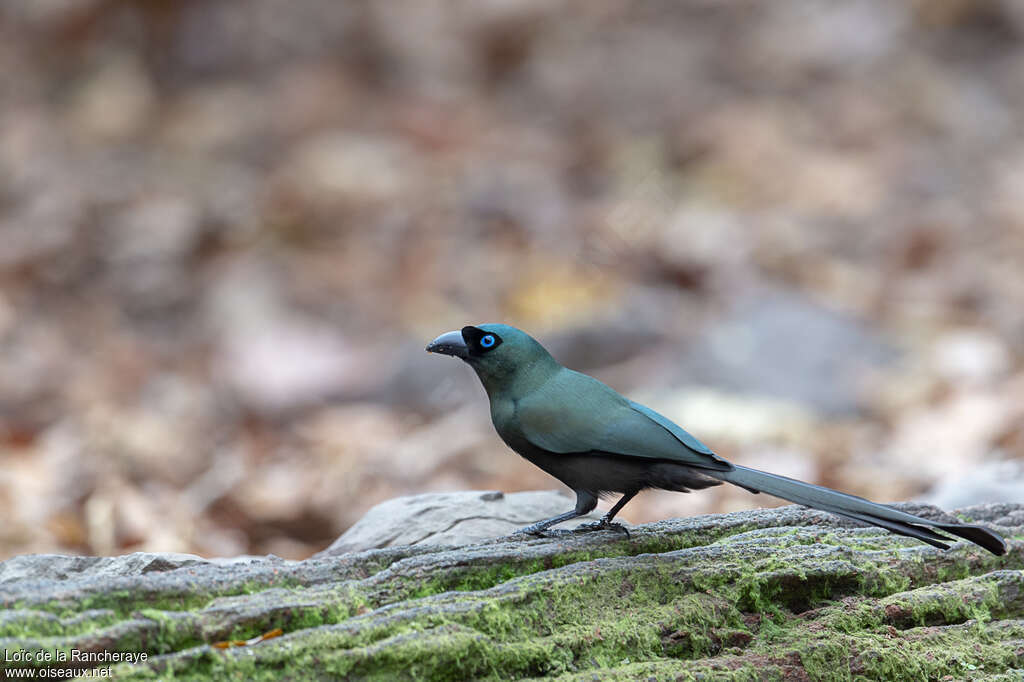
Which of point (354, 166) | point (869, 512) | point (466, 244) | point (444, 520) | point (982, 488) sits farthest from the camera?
point (354, 166)

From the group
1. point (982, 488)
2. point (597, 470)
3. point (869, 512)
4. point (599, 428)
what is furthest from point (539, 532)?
point (982, 488)

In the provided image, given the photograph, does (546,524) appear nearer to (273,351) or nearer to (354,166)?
(273,351)

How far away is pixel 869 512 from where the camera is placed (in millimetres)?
2521

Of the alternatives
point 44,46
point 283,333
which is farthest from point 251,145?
point 283,333

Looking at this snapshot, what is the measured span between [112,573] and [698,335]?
4.89 metres

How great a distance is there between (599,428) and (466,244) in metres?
5.94

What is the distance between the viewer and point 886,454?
5641 millimetres

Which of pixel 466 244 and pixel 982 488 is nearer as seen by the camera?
pixel 982 488

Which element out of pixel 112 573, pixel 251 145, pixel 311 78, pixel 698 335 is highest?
pixel 311 78

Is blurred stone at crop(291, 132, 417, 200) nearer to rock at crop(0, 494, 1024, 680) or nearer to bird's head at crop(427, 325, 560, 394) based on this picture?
bird's head at crop(427, 325, 560, 394)

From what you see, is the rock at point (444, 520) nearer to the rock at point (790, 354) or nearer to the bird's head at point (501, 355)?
the bird's head at point (501, 355)

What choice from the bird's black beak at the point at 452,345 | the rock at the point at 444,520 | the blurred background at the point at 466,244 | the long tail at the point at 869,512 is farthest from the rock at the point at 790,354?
the long tail at the point at 869,512

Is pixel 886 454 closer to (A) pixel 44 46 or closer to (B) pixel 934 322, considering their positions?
(B) pixel 934 322

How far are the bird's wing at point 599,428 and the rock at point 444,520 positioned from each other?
1.54 feet
